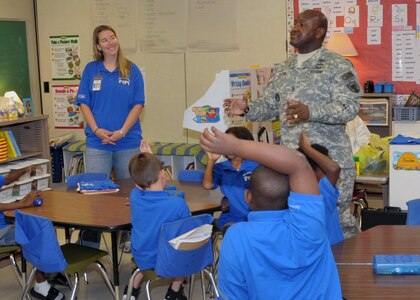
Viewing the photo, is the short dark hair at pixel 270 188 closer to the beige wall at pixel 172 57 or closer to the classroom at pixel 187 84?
the classroom at pixel 187 84

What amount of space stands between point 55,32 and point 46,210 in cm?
482

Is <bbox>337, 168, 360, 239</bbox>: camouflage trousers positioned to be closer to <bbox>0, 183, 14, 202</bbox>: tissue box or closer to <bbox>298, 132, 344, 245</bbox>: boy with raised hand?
<bbox>298, 132, 344, 245</bbox>: boy with raised hand

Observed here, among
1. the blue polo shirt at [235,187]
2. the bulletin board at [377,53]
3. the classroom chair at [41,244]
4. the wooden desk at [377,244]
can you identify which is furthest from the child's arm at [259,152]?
the bulletin board at [377,53]

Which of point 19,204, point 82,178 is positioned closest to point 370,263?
point 19,204

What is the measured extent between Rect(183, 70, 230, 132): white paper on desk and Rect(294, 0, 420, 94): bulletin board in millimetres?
1992

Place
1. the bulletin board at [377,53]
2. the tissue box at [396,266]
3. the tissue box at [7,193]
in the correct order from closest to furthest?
the tissue box at [396,266]
the tissue box at [7,193]
the bulletin board at [377,53]

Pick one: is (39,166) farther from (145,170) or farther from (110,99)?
(145,170)

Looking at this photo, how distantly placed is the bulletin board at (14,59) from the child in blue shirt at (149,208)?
15.0ft

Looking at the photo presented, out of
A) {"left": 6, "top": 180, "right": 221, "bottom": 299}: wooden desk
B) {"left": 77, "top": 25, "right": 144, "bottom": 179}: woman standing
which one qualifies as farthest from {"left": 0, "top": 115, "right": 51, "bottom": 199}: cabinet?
{"left": 6, "top": 180, "right": 221, "bottom": 299}: wooden desk

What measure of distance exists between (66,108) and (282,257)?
6.81 m

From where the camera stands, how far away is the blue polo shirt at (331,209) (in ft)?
9.16

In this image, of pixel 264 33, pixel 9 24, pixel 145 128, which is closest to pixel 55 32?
pixel 9 24

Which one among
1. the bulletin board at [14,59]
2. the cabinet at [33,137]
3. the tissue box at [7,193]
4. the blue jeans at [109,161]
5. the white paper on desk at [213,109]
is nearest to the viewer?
the blue jeans at [109,161]

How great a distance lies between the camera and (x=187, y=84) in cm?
779
